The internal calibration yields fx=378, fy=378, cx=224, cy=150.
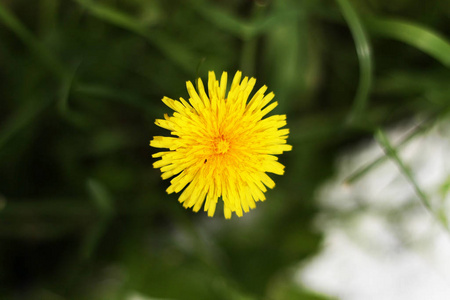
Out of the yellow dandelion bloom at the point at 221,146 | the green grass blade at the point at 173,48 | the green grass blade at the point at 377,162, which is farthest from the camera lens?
the green grass blade at the point at 173,48

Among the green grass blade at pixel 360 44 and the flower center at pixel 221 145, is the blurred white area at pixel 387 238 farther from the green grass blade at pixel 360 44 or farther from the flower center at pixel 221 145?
the flower center at pixel 221 145

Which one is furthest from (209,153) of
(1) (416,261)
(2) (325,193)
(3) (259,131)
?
(1) (416,261)

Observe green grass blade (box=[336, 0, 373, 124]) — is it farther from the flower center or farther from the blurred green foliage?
the flower center

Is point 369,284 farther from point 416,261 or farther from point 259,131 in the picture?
point 259,131

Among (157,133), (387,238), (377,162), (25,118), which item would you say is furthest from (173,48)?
(387,238)

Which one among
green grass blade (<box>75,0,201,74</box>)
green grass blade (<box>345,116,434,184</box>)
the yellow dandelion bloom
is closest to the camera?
the yellow dandelion bloom

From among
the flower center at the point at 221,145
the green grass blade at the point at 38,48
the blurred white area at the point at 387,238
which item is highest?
the blurred white area at the point at 387,238

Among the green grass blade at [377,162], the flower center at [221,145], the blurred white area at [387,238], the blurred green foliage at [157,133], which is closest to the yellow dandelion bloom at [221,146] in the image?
the flower center at [221,145]

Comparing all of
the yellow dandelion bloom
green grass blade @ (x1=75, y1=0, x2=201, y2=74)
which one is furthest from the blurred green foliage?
the yellow dandelion bloom
